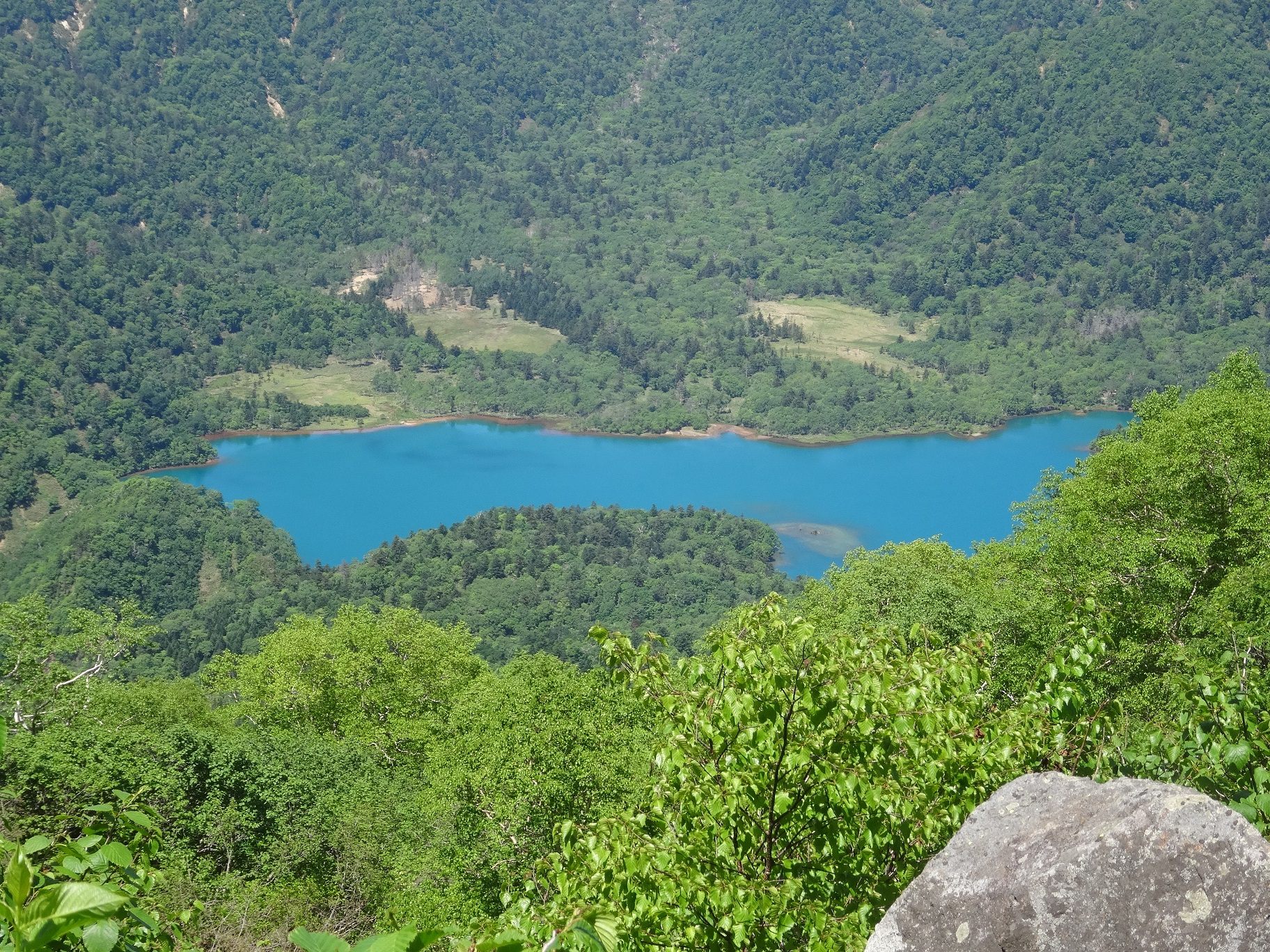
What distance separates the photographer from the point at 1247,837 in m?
4.69

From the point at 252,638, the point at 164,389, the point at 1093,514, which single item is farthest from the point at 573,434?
the point at 1093,514

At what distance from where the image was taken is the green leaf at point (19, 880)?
320 cm

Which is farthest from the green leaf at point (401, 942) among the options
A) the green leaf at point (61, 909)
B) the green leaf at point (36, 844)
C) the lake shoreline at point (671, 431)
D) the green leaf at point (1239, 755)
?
the lake shoreline at point (671, 431)

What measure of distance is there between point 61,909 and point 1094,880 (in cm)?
382

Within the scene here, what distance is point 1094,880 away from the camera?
194 inches

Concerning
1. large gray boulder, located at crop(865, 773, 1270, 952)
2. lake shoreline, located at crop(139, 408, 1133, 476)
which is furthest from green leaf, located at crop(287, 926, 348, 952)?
lake shoreline, located at crop(139, 408, 1133, 476)

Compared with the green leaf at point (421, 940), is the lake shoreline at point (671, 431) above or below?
below

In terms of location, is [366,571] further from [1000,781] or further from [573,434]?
[1000,781]

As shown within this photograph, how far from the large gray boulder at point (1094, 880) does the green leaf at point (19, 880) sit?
353cm

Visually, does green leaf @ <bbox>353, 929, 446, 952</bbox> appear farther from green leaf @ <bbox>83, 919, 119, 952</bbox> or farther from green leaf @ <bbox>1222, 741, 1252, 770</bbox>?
green leaf @ <bbox>1222, 741, 1252, 770</bbox>

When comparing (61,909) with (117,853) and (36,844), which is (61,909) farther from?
(36,844)

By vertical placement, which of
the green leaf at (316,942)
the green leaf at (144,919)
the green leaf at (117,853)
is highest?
the green leaf at (316,942)

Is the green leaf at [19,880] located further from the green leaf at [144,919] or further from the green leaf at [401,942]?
the green leaf at [401,942]

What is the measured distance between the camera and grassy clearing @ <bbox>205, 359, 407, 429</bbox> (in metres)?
→ 179
